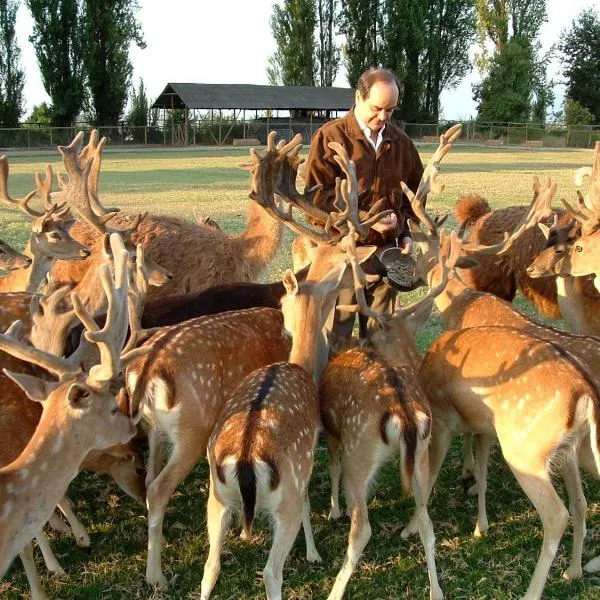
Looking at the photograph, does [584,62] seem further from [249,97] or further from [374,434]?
[374,434]

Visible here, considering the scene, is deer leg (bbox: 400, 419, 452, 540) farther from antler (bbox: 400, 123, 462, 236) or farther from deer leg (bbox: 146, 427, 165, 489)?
antler (bbox: 400, 123, 462, 236)

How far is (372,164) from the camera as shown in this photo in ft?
18.3

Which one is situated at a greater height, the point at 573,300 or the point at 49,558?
the point at 573,300

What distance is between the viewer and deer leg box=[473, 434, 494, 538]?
4254mm

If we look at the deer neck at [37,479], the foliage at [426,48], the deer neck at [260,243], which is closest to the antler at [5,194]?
the deer neck at [260,243]

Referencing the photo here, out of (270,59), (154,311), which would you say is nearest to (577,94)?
(270,59)

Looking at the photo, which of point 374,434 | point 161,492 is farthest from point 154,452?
point 374,434

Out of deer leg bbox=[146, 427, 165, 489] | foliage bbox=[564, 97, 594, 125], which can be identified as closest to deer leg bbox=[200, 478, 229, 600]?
deer leg bbox=[146, 427, 165, 489]

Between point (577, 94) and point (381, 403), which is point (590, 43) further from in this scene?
point (381, 403)

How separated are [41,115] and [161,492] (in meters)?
51.1

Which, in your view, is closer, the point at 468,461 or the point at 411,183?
the point at 468,461

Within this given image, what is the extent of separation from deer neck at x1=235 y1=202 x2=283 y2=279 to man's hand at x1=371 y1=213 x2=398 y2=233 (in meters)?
1.91

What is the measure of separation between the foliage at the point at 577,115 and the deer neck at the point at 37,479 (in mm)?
52580

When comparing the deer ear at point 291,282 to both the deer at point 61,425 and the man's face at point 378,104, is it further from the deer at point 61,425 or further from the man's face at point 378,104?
the man's face at point 378,104
